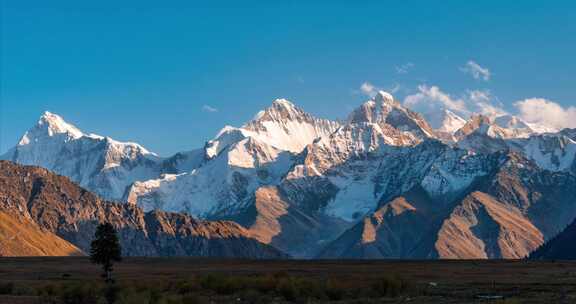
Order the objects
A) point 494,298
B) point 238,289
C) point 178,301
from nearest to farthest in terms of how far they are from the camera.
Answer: point 178,301 → point 494,298 → point 238,289

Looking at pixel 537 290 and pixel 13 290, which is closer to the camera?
pixel 537 290

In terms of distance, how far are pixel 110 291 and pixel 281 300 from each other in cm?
1876

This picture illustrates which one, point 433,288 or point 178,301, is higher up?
A: point 433,288

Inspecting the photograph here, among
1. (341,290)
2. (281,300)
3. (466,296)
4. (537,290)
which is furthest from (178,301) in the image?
(537,290)

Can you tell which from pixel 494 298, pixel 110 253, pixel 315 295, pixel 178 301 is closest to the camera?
pixel 178 301

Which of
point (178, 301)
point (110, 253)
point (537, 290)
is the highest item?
point (110, 253)

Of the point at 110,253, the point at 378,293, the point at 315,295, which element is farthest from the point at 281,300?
the point at 110,253

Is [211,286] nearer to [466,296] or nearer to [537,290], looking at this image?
[466,296]

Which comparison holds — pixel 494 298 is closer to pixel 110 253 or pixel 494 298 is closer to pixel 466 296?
pixel 466 296

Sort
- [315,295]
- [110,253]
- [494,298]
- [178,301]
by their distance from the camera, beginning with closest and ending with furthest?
[178,301], [494,298], [315,295], [110,253]

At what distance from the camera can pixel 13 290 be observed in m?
102

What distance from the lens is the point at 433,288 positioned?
9850cm

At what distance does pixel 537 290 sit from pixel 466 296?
11.4 meters

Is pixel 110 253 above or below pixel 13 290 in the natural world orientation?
above
